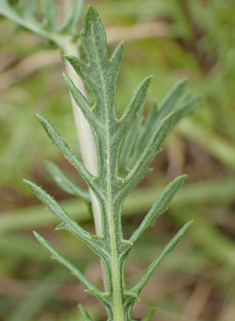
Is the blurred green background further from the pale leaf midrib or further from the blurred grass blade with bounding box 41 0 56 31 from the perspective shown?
the pale leaf midrib

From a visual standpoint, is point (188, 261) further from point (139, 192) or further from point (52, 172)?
point (52, 172)

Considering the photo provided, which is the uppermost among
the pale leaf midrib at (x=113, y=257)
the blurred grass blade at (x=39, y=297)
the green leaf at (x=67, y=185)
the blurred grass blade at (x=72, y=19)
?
the blurred grass blade at (x=72, y=19)

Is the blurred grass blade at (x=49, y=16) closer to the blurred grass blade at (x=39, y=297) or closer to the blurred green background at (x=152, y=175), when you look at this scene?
the blurred green background at (x=152, y=175)

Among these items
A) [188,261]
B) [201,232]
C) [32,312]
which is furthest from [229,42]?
[32,312]

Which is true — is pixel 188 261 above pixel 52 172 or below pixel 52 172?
below

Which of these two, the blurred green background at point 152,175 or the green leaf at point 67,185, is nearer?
the green leaf at point 67,185

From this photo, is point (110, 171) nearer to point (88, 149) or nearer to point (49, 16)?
point (88, 149)

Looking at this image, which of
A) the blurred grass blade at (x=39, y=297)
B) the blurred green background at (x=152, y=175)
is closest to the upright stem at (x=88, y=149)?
the blurred green background at (x=152, y=175)

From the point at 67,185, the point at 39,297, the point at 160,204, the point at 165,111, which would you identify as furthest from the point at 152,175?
the point at 160,204
